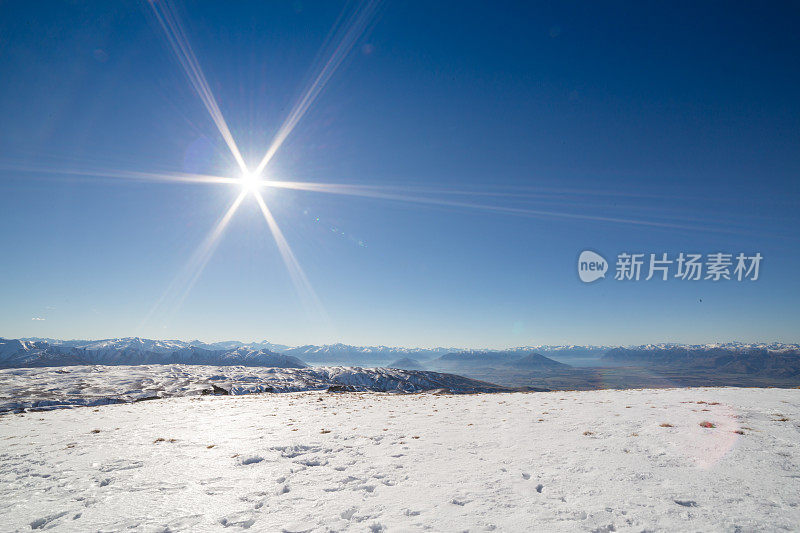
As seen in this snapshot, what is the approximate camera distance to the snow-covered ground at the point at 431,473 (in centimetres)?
643

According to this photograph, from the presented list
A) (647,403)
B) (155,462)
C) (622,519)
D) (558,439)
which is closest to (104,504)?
(155,462)

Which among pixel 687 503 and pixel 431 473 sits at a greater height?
pixel 687 503

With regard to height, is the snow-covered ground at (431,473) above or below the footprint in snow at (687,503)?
below

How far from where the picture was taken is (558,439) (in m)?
10.9

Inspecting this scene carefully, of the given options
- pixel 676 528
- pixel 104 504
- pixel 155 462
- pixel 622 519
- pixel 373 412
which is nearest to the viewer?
pixel 676 528

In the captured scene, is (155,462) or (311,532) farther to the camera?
(155,462)

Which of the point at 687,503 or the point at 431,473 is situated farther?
the point at 431,473

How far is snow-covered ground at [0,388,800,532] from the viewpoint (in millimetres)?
6426

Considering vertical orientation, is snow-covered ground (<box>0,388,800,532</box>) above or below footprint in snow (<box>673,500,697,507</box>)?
below

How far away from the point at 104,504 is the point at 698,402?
22499 millimetres

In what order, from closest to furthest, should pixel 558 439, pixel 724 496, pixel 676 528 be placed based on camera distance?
1. pixel 676 528
2. pixel 724 496
3. pixel 558 439

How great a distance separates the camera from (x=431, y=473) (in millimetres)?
8750

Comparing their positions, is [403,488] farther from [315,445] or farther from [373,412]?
[373,412]

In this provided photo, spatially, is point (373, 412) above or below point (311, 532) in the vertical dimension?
below
